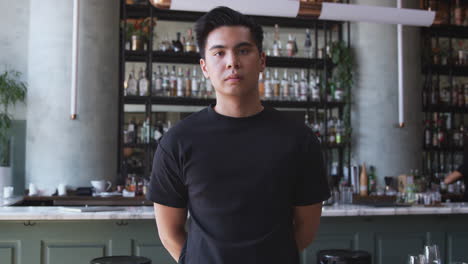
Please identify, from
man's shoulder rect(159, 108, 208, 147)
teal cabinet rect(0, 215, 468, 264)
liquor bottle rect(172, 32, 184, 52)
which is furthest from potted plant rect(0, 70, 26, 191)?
man's shoulder rect(159, 108, 208, 147)

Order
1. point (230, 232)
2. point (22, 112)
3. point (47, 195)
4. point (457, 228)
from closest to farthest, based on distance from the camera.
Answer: point (230, 232)
point (457, 228)
point (47, 195)
point (22, 112)

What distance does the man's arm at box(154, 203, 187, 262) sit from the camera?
4.44ft

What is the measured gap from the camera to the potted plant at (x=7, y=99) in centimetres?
560

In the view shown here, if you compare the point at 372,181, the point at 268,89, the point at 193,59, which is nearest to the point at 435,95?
the point at 372,181

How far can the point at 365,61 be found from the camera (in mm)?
6133

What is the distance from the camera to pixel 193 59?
Result: 5.95 metres

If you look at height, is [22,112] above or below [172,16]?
below

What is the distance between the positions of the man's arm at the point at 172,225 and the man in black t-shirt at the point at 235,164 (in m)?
0.05

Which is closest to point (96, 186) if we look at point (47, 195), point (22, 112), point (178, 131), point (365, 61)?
point (47, 195)

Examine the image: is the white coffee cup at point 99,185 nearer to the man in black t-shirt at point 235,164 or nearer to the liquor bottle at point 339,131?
the liquor bottle at point 339,131

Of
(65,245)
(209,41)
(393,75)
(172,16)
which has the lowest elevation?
(65,245)

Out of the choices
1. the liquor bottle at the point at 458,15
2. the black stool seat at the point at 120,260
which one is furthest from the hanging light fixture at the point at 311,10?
the liquor bottle at the point at 458,15

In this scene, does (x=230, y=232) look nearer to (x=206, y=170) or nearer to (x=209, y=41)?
(x=206, y=170)

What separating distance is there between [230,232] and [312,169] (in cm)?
27
